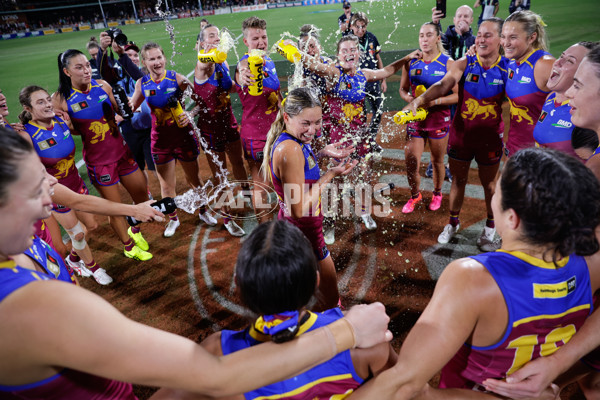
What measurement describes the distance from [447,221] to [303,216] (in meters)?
2.74

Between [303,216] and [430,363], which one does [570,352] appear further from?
[303,216]

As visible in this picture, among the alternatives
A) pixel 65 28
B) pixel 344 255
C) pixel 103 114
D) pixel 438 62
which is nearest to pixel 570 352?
pixel 344 255

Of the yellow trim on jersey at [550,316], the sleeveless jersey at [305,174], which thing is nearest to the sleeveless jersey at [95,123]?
the sleeveless jersey at [305,174]

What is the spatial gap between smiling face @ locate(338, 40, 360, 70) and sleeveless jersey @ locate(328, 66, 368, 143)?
0.35 ft

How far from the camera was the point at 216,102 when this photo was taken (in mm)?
5039

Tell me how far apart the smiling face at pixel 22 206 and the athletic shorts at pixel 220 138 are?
159 inches

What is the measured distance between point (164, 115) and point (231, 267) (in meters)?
2.26

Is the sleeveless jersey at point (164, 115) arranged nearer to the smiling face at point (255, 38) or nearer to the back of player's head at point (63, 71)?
the back of player's head at point (63, 71)

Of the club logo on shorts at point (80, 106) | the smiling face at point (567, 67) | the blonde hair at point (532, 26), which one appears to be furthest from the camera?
the club logo on shorts at point (80, 106)

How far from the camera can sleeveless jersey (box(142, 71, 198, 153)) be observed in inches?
192

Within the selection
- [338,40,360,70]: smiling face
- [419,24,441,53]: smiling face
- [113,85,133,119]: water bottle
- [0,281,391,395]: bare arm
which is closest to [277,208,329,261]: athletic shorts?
[0,281,391,395]: bare arm

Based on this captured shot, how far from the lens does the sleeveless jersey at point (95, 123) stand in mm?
4363

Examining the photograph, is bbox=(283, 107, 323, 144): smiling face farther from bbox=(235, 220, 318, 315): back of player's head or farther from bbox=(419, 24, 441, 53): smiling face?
bbox=(419, 24, 441, 53): smiling face

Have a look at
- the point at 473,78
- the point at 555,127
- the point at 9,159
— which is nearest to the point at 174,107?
the point at 473,78
